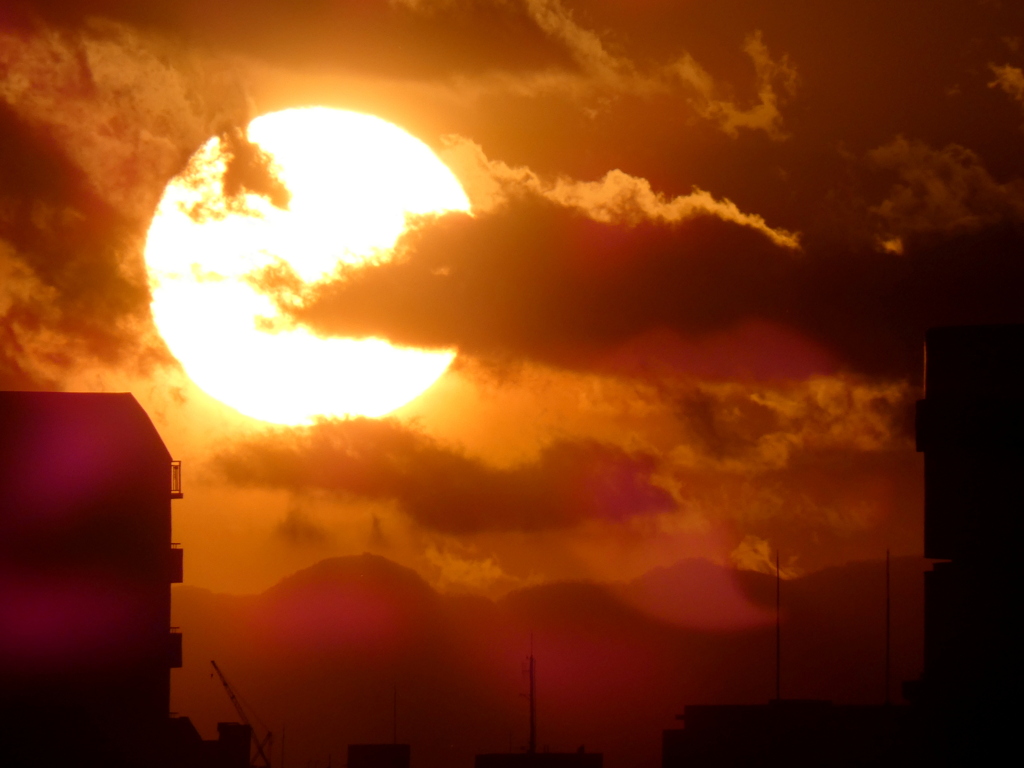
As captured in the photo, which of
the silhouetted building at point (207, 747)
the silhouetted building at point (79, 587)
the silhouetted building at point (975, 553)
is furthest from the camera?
the silhouetted building at point (207, 747)

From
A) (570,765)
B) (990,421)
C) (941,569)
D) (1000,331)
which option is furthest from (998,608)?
(570,765)

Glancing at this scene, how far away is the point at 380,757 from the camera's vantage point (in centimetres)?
11150

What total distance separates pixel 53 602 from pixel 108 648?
390cm

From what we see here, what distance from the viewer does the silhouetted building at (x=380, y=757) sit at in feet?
365

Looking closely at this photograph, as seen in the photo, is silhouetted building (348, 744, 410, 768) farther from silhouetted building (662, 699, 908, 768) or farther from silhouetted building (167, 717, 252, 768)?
silhouetted building (662, 699, 908, 768)

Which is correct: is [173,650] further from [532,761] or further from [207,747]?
[532,761]

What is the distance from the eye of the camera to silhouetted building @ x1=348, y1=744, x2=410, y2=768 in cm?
11112

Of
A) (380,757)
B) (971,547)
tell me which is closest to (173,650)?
(380,757)

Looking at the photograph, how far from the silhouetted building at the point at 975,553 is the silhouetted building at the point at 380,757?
66126 millimetres

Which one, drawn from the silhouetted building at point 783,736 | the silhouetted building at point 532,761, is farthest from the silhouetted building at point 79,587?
the silhouetted building at point 783,736

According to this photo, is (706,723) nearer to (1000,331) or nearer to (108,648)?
(108,648)

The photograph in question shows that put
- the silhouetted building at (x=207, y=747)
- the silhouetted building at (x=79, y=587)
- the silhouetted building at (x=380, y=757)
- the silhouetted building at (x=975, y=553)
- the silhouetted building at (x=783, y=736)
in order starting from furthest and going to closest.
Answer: the silhouetted building at (x=380, y=757), the silhouetted building at (x=783, y=736), the silhouetted building at (x=207, y=747), the silhouetted building at (x=79, y=587), the silhouetted building at (x=975, y=553)

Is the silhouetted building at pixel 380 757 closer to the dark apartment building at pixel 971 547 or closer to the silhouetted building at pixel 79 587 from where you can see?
the silhouetted building at pixel 79 587

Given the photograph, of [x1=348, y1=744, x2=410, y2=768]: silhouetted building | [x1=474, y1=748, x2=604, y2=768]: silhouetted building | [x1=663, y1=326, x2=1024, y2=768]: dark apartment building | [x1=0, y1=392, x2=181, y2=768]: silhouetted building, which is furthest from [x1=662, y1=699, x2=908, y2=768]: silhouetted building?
[x1=663, y1=326, x2=1024, y2=768]: dark apartment building
